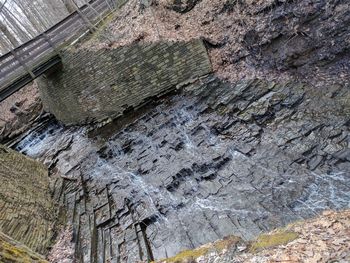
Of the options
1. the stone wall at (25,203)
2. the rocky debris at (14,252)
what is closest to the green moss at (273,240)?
the rocky debris at (14,252)

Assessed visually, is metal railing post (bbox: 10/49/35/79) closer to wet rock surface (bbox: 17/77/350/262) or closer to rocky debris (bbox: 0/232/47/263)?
wet rock surface (bbox: 17/77/350/262)

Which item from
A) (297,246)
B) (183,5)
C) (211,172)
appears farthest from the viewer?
(183,5)

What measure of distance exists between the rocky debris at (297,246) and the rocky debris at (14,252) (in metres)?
3.14

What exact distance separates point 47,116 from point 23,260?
13017mm

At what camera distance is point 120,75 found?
13766 mm

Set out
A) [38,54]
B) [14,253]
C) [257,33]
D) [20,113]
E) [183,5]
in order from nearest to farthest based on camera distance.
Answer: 1. [14,253]
2. [257,33]
3. [183,5]
4. [38,54]
5. [20,113]

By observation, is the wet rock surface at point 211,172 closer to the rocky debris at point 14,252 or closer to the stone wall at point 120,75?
the stone wall at point 120,75

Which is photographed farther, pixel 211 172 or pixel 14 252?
pixel 211 172

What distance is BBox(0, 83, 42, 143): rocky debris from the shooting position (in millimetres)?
20047

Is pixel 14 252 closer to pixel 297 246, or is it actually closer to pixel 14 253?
pixel 14 253

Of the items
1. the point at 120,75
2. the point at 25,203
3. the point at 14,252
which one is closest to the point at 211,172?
the point at 14,252

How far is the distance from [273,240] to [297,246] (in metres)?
0.57

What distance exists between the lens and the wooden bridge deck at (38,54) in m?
14.3

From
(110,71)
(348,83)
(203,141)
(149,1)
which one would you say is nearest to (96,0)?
(149,1)
